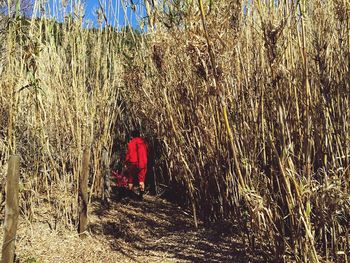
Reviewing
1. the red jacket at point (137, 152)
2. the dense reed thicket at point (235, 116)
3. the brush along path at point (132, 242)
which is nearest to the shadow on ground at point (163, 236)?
the brush along path at point (132, 242)

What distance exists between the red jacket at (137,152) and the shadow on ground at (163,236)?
64 centimetres

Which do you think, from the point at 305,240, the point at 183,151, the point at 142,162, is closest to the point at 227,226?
the point at 183,151

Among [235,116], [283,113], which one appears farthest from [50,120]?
[283,113]

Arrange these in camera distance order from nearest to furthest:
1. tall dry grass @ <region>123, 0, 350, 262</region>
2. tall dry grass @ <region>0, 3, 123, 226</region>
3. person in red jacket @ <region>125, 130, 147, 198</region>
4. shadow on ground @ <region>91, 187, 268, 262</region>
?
tall dry grass @ <region>123, 0, 350, 262</region>, shadow on ground @ <region>91, 187, 268, 262</region>, tall dry grass @ <region>0, 3, 123, 226</region>, person in red jacket @ <region>125, 130, 147, 198</region>

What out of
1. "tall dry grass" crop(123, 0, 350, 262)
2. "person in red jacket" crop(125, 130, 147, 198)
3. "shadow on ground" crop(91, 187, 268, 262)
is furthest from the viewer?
"person in red jacket" crop(125, 130, 147, 198)

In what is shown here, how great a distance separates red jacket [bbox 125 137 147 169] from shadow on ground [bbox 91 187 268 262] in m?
0.64

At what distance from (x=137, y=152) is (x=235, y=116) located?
2.56 m

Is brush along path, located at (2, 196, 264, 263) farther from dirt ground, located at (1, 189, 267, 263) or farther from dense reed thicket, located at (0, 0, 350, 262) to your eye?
dense reed thicket, located at (0, 0, 350, 262)

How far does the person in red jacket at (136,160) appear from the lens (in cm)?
527

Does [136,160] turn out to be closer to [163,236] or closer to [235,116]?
[163,236]

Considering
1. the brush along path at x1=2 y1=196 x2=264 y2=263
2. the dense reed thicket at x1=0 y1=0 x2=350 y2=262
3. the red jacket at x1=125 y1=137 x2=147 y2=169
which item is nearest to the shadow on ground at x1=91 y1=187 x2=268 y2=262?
the brush along path at x1=2 y1=196 x2=264 y2=263

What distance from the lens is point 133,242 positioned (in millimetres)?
3664

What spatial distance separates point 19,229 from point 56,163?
2.21 ft

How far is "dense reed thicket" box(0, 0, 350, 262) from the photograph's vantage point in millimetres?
2348
